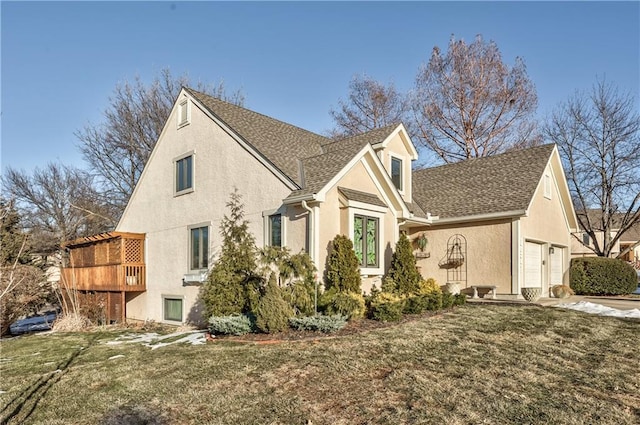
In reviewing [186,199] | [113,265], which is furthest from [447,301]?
[113,265]

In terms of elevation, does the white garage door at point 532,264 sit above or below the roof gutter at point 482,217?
below

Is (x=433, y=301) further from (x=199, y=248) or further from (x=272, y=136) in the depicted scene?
(x=199, y=248)

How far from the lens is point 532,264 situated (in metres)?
16.0

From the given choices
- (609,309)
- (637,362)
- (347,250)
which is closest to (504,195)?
(609,309)

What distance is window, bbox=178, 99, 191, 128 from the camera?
15102 millimetres

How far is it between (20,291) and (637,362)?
15808 mm

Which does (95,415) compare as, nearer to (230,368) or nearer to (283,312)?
(230,368)

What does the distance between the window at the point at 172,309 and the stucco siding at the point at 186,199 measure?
22 centimetres

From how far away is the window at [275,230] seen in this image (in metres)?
11.8

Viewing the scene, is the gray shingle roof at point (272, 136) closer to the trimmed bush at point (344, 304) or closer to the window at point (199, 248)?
the trimmed bush at point (344, 304)

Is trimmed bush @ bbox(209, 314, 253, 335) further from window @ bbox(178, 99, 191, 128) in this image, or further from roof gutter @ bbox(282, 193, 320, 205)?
window @ bbox(178, 99, 191, 128)

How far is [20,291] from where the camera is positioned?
14.1 meters

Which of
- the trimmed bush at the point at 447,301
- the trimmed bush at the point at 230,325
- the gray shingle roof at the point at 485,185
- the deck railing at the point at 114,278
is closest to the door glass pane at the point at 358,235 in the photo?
the trimmed bush at the point at 447,301

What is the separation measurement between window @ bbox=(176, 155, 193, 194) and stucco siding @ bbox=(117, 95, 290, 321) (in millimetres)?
235
